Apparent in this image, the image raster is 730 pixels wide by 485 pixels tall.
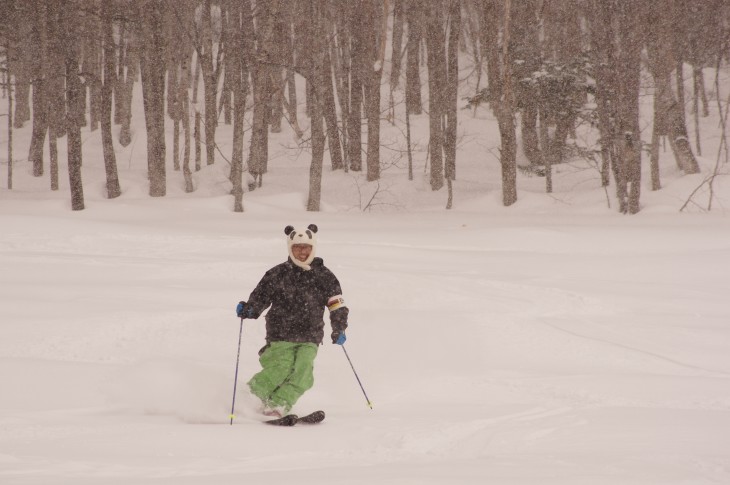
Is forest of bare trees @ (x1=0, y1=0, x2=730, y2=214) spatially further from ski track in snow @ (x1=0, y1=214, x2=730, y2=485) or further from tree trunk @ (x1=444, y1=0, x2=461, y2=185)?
ski track in snow @ (x1=0, y1=214, x2=730, y2=485)

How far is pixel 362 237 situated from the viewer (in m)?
13.5

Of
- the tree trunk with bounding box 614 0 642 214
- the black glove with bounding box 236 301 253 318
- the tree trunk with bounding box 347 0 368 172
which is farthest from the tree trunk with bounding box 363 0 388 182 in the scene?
the black glove with bounding box 236 301 253 318

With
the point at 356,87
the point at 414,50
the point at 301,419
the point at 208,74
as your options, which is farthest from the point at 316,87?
the point at 301,419

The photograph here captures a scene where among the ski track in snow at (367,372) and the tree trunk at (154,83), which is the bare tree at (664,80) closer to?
the ski track in snow at (367,372)

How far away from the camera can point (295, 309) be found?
634 cm

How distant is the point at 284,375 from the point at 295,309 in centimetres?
56

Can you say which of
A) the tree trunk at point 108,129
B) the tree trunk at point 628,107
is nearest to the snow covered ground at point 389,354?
the tree trunk at point 628,107

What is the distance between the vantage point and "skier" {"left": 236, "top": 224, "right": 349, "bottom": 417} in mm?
6172

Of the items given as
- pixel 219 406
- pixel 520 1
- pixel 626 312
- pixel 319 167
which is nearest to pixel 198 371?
pixel 219 406

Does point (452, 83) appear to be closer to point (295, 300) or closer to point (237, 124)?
point (237, 124)

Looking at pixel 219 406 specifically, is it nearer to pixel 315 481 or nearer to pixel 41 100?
pixel 315 481

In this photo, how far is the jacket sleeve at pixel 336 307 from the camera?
6167 millimetres

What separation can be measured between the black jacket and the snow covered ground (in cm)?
62

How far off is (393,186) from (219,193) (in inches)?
207
